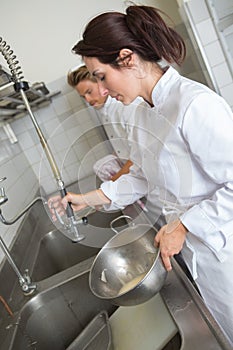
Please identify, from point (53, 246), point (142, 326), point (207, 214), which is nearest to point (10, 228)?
point (53, 246)

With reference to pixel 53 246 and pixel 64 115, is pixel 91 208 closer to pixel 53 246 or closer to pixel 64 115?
pixel 53 246

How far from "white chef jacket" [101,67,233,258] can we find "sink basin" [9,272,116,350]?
0.40 meters

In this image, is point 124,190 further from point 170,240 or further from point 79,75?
point 79,75

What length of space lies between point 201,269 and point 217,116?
0.40 metres

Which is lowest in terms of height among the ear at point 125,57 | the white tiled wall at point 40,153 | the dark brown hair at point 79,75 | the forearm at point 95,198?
the forearm at point 95,198

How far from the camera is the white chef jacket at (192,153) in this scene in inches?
23.4

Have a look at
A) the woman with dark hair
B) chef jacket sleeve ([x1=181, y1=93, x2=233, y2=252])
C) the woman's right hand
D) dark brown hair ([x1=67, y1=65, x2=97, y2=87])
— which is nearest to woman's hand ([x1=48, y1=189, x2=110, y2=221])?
the woman's right hand

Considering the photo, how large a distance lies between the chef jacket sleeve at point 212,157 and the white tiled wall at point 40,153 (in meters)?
0.37

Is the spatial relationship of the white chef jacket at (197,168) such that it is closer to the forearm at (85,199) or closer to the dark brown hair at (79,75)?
the forearm at (85,199)

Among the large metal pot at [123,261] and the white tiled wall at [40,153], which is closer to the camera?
the large metal pot at [123,261]

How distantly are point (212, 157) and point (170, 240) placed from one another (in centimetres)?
20

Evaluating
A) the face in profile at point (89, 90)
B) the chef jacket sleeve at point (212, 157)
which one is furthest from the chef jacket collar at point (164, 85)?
the face in profile at point (89, 90)

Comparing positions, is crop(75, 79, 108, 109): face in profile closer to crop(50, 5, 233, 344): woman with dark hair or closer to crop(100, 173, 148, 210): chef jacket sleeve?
crop(100, 173, 148, 210): chef jacket sleeve

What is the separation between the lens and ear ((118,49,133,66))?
638mm
